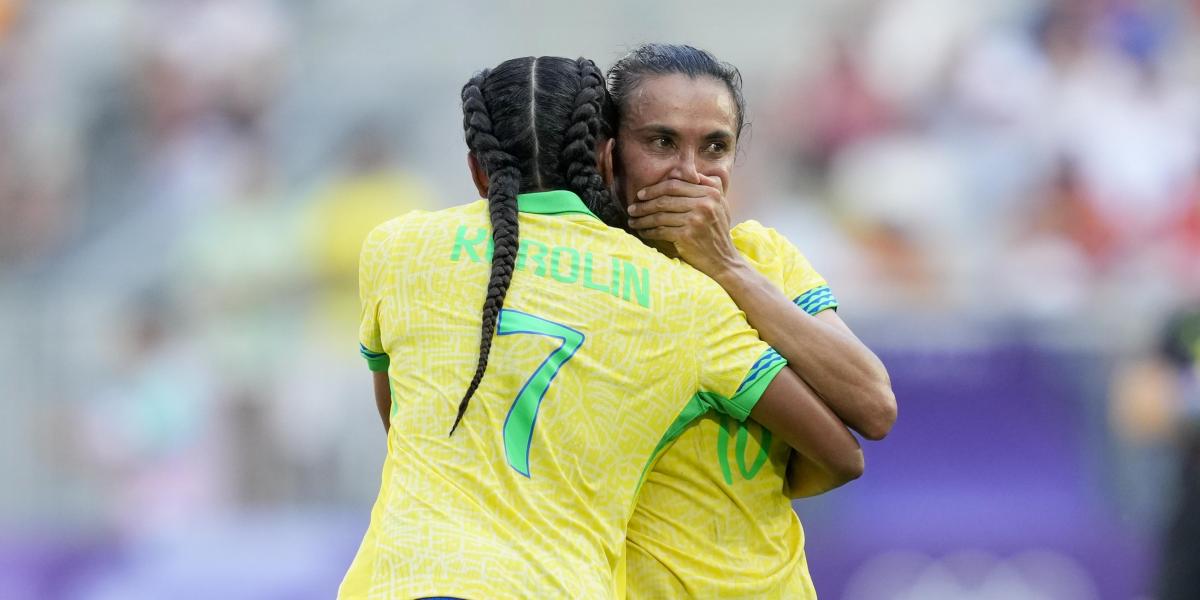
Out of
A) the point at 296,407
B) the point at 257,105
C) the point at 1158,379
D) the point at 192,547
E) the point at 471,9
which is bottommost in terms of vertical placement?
the point at 192,547

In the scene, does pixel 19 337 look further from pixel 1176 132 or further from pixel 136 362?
pixel 1176 132

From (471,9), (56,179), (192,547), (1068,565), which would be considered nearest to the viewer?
(1068,565)

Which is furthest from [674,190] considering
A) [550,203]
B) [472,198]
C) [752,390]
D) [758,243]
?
[472,198]

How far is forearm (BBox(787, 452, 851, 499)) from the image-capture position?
2.84 metres

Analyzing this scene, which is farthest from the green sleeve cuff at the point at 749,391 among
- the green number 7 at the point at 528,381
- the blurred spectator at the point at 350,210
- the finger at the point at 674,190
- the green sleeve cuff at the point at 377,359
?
the blurred spectator at the point at 350,210

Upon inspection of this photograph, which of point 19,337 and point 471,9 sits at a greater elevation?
point 471,9

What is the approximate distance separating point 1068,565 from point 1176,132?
292 centimetres

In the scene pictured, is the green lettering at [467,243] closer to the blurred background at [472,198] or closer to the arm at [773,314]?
the arm at [773,314]

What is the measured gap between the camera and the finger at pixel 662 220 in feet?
9.16

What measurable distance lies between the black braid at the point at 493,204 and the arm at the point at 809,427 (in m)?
0.51

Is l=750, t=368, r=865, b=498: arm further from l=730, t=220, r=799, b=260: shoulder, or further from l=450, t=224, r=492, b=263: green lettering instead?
l=450, t=224, r=492, b=263: green lettering

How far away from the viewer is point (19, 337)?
7402 millimetres

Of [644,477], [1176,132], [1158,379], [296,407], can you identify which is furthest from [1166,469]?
[644,477]

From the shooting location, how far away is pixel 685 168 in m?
2.87
